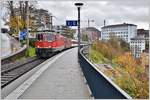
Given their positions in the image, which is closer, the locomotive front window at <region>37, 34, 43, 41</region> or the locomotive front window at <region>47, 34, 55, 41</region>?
the locomotive front window at <region>37, 34, 43, 41</region>

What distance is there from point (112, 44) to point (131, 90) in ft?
139

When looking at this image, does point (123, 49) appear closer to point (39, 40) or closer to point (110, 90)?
point (39, 40)

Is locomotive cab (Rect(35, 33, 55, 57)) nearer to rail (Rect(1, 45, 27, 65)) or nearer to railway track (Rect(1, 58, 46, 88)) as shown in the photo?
rail (Rect(1, 45, 27, 65))

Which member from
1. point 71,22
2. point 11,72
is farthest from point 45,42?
point 11,72

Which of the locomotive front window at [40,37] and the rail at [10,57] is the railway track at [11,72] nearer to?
the rail at [10,57]

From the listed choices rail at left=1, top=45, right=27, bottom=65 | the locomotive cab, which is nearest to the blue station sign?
rail at left=1, top=45, right=27, bottom=65

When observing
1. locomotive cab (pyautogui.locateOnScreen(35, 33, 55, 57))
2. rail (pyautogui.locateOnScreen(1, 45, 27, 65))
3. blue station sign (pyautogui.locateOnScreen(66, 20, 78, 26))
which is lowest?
rail (pyautogui.locateOnScreen(1, 45, 27, 65))

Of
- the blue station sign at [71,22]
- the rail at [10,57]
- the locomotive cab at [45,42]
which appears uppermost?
the blue station sign at [71,22]

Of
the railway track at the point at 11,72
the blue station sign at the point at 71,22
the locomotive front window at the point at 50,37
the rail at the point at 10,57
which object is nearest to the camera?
the railway track at the point at 11,72

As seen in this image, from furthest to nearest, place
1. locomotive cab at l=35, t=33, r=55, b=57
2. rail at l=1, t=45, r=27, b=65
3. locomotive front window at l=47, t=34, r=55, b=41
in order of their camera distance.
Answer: locomotive front window at l=47, t=34, r=55, b=41, locomotive cab at l=35, t=33, r=55, b=57, rail at l=1, t=45, r=27, b=65

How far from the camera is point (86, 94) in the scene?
1356 centimetres

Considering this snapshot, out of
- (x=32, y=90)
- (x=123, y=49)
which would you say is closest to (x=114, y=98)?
(x=32, y=90)

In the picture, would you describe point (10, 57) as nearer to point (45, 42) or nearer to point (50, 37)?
point (45, 42)

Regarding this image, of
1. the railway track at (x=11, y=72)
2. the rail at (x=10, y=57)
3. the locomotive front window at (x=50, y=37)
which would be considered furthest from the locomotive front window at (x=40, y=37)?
the railway track at (x=11, y=72)
